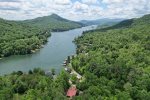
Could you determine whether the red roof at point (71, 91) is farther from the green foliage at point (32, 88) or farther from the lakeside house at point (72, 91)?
the green foliage at point (32, 88)

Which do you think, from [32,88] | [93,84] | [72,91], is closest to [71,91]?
[72,91]

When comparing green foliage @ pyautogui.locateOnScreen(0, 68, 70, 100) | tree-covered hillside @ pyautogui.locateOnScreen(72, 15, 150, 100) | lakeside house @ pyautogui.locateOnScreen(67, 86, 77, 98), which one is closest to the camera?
green foliage @ pyautogui.locateOnScreen(0, 68, 70, 100)

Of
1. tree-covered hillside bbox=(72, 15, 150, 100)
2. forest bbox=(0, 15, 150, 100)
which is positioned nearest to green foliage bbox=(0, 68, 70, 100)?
forest bbox=(0, 15, 150, 100)

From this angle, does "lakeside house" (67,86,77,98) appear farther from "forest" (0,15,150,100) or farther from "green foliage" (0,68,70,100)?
"green foliage" (0,68,70,100)

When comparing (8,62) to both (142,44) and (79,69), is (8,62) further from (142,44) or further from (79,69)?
(142,44)

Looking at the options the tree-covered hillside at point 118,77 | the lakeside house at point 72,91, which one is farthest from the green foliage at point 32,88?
the tree-covered hillside at point 118,77

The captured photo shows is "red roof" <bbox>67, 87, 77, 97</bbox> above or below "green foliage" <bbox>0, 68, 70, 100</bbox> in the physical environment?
below

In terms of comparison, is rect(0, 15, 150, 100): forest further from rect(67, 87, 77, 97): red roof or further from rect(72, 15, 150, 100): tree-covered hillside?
rect(67, 87, 77, 97): red roof

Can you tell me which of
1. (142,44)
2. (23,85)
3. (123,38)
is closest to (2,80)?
(23,85)

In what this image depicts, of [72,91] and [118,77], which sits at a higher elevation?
[118,77]

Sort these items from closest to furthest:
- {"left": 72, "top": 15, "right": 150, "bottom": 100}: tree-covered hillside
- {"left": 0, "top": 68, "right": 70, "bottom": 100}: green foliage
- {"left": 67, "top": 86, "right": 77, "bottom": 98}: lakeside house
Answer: {"left": 0, "top": 68, "right": 70, "bottom": 100}: green foliage
{"left": 72, "top": 15, "right": 150, "bottom": 100}: tree-covered hillside
{"left": 67, "top": 86, "right": 77, "bottom": 98}: lakeside house

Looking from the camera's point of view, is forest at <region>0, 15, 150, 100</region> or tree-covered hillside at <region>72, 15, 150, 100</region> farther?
tree-covered hillside at <region>72, 15, 150, 100</region>

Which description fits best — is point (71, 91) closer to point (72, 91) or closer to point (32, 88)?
point (72, 91)

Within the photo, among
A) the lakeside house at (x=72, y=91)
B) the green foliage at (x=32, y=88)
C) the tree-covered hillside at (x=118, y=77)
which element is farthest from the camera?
Result: the lakeside house at (x=72, y=91)
